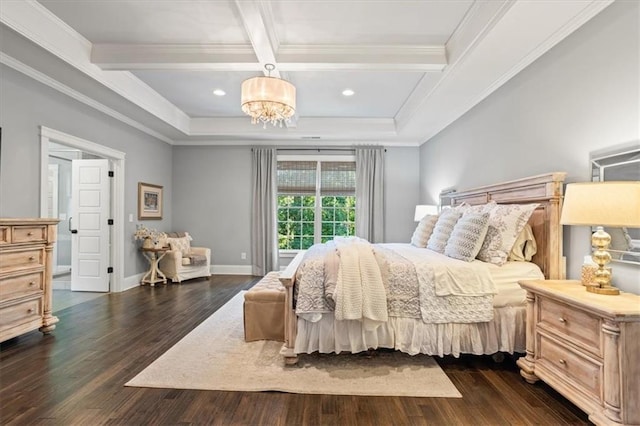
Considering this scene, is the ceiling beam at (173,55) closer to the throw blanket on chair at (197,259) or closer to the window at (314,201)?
the window at (314,201)

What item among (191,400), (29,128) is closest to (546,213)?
(191,400)

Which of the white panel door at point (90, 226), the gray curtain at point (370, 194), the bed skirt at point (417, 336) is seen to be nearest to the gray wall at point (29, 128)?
the white panel door at point (90, 226)

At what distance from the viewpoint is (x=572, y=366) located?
1.85 metres

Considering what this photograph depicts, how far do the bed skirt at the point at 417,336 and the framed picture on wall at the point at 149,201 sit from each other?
14.0 ft

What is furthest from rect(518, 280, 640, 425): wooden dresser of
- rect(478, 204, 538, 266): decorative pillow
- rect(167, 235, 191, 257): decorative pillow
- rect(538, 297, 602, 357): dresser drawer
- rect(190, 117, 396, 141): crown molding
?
rect(167, 235, 191, 257): decorative pillow

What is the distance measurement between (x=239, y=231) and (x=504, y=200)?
15.5 feet

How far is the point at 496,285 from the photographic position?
2.46 meters

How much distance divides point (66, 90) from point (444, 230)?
15.2 feet

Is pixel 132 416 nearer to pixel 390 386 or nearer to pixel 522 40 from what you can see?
pixel 390 386

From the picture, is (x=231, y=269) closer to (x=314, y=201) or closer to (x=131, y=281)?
(x=131, y=281)

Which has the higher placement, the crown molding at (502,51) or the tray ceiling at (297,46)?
the tray ceiling at (297,46)

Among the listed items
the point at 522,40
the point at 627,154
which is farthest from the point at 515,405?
the point at 522,40

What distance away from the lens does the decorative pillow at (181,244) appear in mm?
5422

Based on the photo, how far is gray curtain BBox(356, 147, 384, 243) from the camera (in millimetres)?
6086
